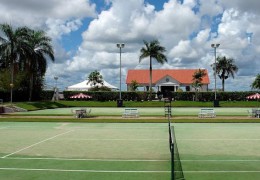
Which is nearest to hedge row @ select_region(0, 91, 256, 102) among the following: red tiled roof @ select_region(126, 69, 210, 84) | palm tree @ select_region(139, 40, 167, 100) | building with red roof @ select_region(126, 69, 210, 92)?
palm tree @ select_region(139, 40, 167, 100)

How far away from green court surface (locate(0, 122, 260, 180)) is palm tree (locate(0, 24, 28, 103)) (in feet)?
116

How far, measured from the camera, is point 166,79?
103 m

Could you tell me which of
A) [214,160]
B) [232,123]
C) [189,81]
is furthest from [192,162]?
[189,81]

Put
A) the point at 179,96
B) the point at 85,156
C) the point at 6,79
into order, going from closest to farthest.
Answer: the point at 85,156, the point at 6,79, the point at 179,96

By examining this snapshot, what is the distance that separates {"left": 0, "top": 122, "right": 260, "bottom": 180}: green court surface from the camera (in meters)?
10.7

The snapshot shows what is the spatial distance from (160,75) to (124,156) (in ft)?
313

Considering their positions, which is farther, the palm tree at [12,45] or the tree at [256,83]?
the tree at [256,83]

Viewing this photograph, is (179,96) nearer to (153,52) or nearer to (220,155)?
(153,52)

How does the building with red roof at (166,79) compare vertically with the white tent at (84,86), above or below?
above

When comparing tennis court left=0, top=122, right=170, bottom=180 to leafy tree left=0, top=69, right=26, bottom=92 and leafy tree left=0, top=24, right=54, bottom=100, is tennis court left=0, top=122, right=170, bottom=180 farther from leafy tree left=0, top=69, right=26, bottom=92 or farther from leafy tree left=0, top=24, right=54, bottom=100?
leafy tree left=0, top=69, right=26, bottom=92

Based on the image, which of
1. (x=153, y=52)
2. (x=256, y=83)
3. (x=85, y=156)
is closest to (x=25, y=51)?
(x=153, y=52)

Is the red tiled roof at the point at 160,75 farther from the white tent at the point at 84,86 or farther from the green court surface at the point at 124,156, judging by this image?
the green court surface at the point at 124,156

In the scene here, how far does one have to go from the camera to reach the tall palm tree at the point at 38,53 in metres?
Result: 60.6

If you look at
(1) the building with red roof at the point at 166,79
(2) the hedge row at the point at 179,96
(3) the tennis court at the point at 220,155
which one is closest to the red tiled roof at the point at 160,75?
(1) the building with red roof at the point at 166,79
